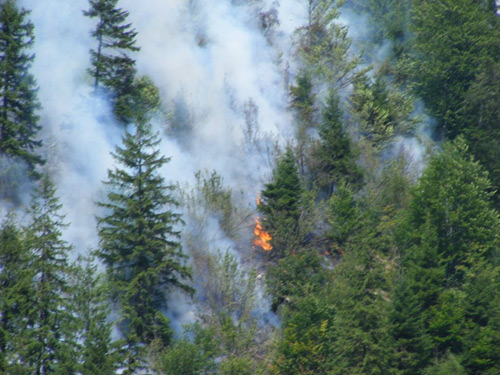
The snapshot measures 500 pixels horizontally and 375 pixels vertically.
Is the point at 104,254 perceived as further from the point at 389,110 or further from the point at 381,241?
the point at 389,110

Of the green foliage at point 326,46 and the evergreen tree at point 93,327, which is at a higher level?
the green foliage at point 326,46

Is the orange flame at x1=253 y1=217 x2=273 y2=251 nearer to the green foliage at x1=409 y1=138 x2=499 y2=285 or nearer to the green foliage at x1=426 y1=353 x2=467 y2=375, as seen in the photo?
the green foliage at x1=409 y1=138 x2=499 y2=285

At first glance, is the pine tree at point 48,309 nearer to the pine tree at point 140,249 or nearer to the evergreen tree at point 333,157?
the pine tree at point 140,249

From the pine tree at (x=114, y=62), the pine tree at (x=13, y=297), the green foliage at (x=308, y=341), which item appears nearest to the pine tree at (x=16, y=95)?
the pine tree at (x=114, y=62)

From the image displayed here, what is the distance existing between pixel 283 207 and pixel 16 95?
41.0 feet

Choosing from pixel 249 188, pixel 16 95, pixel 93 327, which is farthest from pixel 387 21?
pixel 93 327

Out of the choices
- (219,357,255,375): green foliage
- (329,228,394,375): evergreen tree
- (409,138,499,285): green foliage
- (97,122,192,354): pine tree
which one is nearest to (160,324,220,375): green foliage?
(219,357,255,375): green foliage

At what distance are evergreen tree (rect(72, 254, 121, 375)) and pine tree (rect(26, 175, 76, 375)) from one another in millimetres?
396

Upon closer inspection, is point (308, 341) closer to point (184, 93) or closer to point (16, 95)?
point (16, 95)

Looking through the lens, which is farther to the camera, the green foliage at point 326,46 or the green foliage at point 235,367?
the green foliage at point 326,46

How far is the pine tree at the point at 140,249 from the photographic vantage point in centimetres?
3925

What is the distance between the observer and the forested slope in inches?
1453

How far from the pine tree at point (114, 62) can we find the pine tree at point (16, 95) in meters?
4.05

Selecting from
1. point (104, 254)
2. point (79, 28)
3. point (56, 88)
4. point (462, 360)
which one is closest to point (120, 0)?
point (79, 28)
